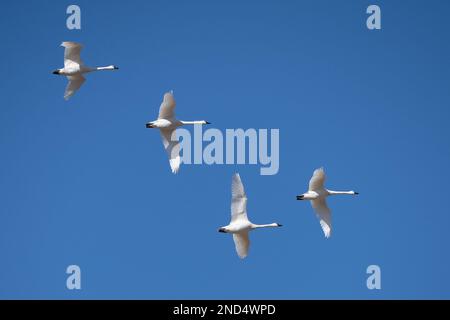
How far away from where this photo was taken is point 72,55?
69.2 m

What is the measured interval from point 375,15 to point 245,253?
12.6 meters

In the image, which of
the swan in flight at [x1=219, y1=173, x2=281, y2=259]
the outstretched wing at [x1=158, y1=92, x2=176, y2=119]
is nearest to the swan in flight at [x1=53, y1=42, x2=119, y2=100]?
the outstretched wing at [x1=158, y1=92, x2=176, y2=119]

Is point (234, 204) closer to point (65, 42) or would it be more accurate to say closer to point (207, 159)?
point (207, 159)

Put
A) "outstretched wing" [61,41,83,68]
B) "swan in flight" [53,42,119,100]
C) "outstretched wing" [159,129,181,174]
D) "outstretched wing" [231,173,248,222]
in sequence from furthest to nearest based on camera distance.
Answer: "outstretched wing" [159,129,181,174] < "swan in flight" [53,42,119,100] < "outstretched wing" [61,41,83,68] < "outstretched wing" [231,173,248,222]

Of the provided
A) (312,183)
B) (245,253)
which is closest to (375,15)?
(312,183)

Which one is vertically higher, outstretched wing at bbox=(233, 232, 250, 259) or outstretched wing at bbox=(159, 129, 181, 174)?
outstretched wing at bbox=(159, 129, 181, 174)

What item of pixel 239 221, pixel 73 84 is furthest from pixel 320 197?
pixel 73 84

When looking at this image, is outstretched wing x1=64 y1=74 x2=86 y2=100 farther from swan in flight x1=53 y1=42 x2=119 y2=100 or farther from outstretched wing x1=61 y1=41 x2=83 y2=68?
outstretched wing x1=61 y1=41 x2=83 y2=68

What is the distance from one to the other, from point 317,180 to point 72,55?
1187 centimetres

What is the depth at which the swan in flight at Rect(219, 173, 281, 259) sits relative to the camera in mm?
66562

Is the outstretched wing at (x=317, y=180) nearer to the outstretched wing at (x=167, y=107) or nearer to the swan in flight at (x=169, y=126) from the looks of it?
the swan in flight at (x=169, y=126)

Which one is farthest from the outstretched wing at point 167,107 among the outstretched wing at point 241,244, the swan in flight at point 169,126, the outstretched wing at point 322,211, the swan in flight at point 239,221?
the outstretched wing at point 322,211

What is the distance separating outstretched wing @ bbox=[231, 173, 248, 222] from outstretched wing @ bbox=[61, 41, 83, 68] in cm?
889

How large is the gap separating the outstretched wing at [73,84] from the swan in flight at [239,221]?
8.68 m
